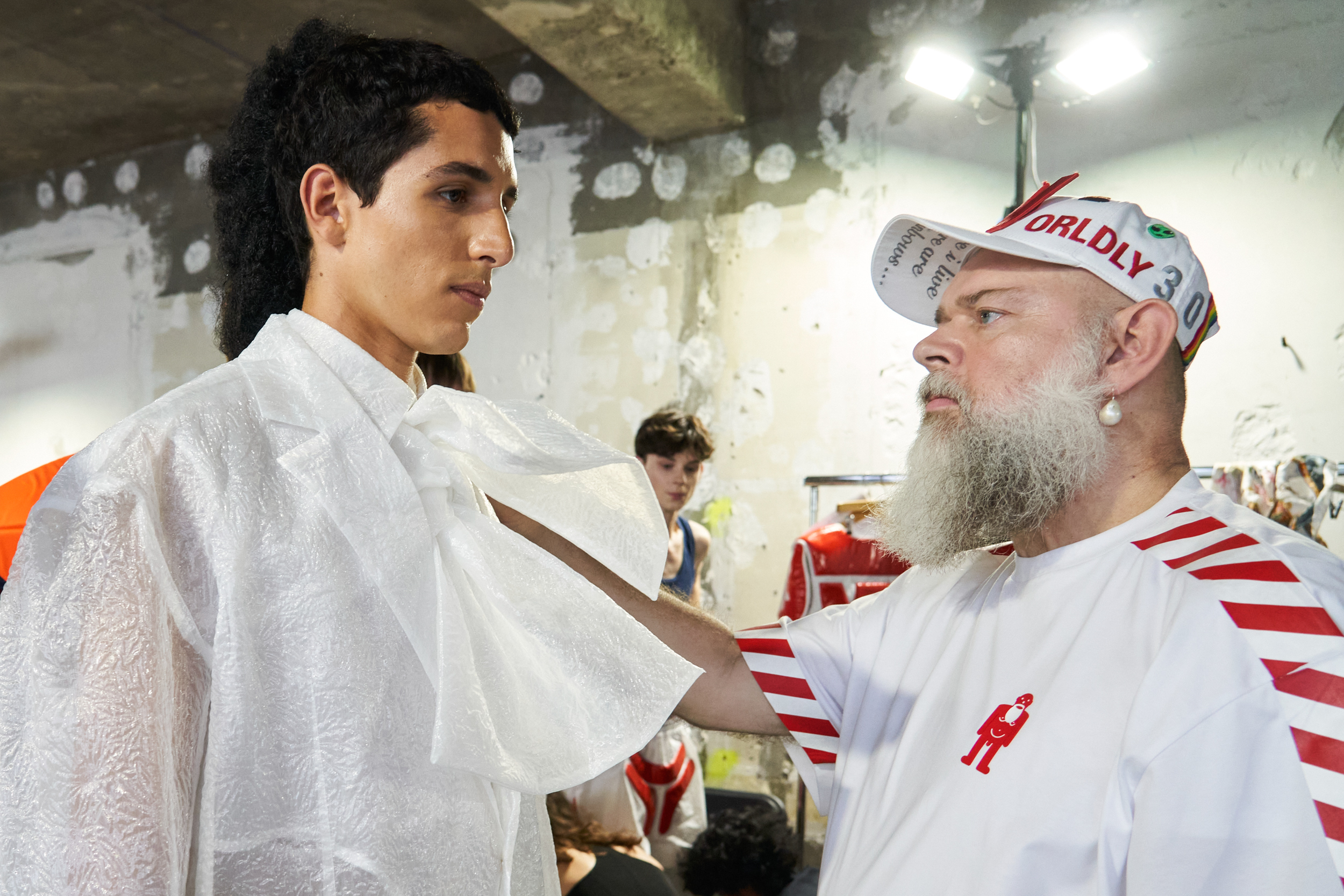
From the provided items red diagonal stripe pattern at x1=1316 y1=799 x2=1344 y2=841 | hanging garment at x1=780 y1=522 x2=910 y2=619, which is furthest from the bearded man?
hanging garment at x1=780 y1=522 x2=910 y2=619

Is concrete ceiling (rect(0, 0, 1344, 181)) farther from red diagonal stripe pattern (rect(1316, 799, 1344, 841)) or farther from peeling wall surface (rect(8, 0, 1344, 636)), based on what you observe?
red diagonal stripe pattern (rect(1316, 799, 1344, 841))

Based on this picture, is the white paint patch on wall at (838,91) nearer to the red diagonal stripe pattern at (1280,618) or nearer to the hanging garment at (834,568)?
the hanging garment at (834,568)

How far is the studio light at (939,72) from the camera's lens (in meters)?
3.57

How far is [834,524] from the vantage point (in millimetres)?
3441

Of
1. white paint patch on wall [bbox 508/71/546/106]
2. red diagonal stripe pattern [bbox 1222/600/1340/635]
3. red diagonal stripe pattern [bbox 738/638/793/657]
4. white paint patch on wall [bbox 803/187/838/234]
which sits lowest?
red diagonal stripe pattern [bbox 738/638/793/657]

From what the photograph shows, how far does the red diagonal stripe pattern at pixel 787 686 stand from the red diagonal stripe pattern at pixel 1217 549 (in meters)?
0.54

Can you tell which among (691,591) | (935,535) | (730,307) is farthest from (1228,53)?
(935,535)

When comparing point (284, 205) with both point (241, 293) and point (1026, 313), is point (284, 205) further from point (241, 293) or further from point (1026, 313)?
point (1026, 313)

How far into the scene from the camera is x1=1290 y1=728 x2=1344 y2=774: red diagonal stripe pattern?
0.85 m

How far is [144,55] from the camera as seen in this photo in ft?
16.9

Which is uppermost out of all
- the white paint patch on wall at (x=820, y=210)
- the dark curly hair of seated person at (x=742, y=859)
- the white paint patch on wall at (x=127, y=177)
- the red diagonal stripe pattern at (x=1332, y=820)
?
the white paint patch on wall at (x=127, y=177)

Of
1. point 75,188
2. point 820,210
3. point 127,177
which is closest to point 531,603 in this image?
point 820,210

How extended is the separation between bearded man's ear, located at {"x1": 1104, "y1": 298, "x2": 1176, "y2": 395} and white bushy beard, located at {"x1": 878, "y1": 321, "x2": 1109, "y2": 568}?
0.9 inches

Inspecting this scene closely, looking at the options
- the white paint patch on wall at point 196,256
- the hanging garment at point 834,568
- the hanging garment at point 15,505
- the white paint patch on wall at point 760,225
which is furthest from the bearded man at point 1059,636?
the white paint patch on wall at point 196,256
